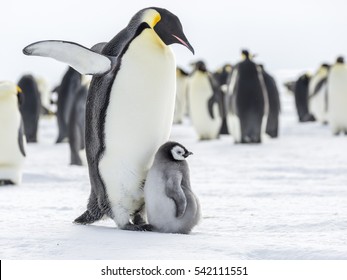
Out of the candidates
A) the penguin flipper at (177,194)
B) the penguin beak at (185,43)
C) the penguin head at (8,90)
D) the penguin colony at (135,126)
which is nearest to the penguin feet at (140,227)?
the penguin colony at (135,126)

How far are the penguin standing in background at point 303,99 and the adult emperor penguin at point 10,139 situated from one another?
10743 millimetres

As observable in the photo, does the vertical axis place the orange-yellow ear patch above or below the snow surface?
above

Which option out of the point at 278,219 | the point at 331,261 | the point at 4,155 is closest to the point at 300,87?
the point at 4,155

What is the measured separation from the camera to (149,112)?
152 inches

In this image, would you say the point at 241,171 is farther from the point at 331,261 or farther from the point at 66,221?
the point at 331,261

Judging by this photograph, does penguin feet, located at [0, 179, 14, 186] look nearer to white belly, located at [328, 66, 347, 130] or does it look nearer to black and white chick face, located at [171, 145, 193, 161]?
black and white chick face, located at [171, 145, 193, 161]

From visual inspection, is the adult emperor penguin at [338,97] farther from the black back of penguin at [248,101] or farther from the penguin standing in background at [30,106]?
the penguin standing in background at [30,106]

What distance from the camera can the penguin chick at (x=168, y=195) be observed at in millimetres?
3752

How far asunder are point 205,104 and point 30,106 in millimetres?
2855

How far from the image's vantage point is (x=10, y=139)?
21.5ft

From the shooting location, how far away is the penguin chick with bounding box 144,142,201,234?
3.75 m

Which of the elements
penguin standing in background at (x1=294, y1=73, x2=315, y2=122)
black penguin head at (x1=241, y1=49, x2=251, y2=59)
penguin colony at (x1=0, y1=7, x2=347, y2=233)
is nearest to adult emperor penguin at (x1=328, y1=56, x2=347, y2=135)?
black penguin head at (x1=241, y1=49, x2=251, y2=59)

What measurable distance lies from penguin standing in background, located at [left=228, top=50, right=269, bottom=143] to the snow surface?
1.39 m

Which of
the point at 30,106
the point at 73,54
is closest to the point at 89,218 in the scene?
the point at 73,54
